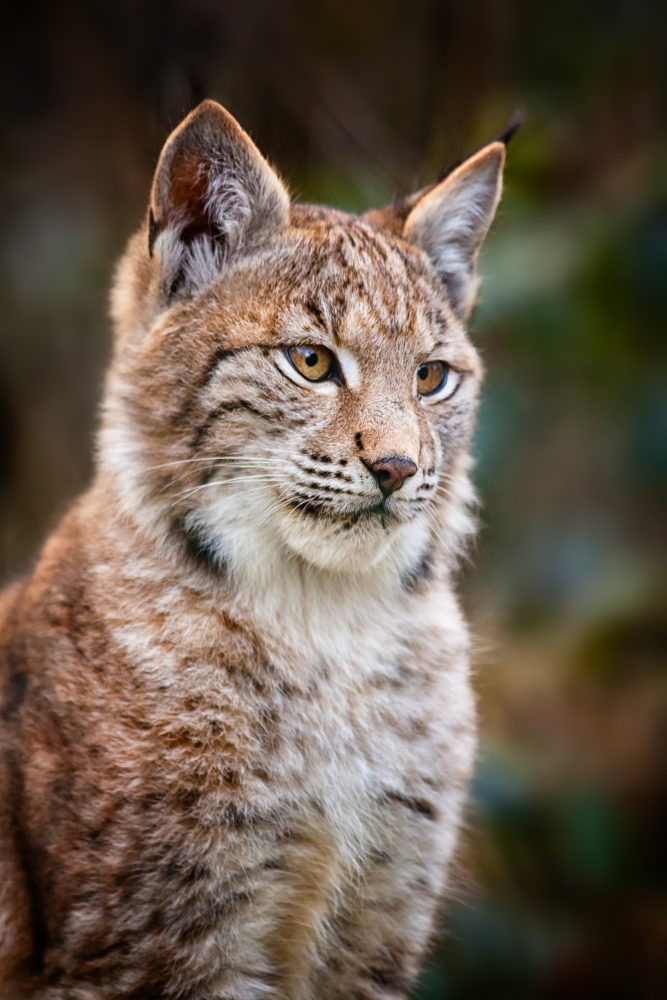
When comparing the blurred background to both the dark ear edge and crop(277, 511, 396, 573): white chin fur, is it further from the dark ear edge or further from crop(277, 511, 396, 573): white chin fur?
crop(277, 511, 396, 573): white chin fur

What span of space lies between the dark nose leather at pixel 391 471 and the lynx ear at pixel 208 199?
0.77 meters

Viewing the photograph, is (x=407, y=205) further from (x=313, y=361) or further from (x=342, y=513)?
(x=342, y=513)

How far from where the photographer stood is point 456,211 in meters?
3.60

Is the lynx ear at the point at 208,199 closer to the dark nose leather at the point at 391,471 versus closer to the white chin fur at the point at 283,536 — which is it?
the white chin fur at the point at 283,536

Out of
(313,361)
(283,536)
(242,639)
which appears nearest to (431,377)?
(313,361)

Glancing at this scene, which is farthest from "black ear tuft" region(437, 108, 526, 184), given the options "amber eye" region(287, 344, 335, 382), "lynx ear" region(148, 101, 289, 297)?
"amber eye" region(287, 344, 335, 382)

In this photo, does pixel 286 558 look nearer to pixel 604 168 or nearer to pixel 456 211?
pixel 456 211

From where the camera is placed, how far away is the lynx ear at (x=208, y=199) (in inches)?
120

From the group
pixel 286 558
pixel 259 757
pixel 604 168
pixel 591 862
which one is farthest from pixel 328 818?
pixel 604 168

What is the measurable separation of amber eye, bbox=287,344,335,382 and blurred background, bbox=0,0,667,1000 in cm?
76

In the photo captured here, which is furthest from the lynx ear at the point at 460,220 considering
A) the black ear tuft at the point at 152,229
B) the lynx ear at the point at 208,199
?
the black ear tuft at the point at 152,229

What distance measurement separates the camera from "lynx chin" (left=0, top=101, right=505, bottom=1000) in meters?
2.89

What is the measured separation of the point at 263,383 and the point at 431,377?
0.58 m

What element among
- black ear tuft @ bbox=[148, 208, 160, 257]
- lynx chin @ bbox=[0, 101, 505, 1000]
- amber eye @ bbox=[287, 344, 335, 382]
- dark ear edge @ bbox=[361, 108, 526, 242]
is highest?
dark ear edge @ bbox=[361, 108, 526, 242]
